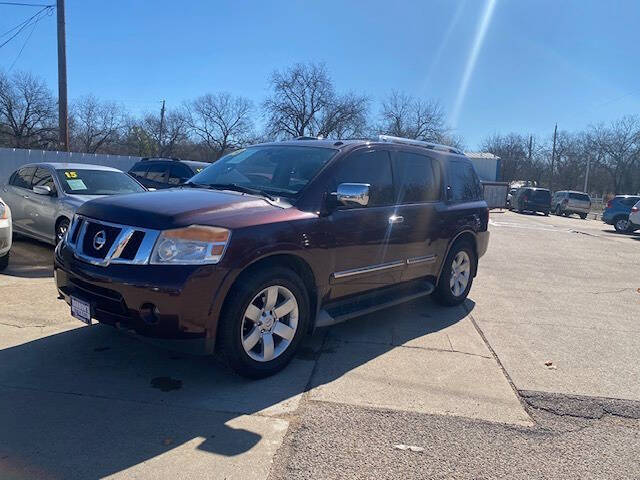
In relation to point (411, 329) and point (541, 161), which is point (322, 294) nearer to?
point (411, 329)

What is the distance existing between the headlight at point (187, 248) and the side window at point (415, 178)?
230 cm

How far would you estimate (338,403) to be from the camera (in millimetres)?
3592

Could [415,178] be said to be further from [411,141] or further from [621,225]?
[621,225]

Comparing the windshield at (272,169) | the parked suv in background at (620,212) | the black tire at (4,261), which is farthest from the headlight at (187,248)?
the parked suv in background at (620,212)

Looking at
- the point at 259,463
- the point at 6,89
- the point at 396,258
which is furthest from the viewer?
the point at 6,89

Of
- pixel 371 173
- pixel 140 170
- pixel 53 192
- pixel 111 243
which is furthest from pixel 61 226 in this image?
pixel 140 170

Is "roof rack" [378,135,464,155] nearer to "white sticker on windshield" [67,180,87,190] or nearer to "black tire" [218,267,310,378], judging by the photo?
"black tire" [218,267,310,378]

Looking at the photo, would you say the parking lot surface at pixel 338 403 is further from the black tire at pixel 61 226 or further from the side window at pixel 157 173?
the side window at pixel 157 173

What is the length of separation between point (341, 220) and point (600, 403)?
2.45m

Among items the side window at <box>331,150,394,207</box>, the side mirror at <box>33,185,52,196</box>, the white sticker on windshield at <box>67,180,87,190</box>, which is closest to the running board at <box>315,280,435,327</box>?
the side window at <box>331,150,394,207</box>

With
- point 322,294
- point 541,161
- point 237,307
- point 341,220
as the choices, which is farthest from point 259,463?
point 541,161

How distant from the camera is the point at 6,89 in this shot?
4744cm

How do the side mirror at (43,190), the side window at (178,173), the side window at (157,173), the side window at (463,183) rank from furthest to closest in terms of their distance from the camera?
the side window at (157,173) → the side window at (178,173) → the side mirror at (43,190) → the side window at (463,183)

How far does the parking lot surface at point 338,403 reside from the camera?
2.86 metres
